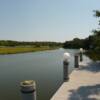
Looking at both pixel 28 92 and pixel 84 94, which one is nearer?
pixel 28 92

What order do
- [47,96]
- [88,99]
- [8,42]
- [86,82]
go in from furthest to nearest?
1. [8,42]
2. [47,96]
3. [86,82]
4. [88,99]

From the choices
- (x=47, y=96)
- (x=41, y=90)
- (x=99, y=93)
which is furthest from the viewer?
(x=41, y=90)

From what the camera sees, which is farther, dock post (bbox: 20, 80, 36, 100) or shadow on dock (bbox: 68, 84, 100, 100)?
shadow on dock (bbox: 68, 84, 100, 100)

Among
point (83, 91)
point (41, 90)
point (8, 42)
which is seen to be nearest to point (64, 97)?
point (83, 91)

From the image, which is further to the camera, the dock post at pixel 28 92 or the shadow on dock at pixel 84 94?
the shadow on dock at pixel 84 94

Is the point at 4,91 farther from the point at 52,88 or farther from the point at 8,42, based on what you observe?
the point at 8,42

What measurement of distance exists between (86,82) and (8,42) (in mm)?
129891

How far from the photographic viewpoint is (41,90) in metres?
11.3

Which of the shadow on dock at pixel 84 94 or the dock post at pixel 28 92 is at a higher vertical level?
the dock post at pixel 28 92

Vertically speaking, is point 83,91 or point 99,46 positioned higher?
point 99,46

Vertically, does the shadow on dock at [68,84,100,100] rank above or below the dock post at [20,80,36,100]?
below

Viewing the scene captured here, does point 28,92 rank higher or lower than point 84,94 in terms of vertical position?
higher

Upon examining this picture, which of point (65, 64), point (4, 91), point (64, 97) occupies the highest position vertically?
point (65, 64)

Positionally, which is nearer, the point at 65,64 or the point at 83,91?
the point at 83,91
